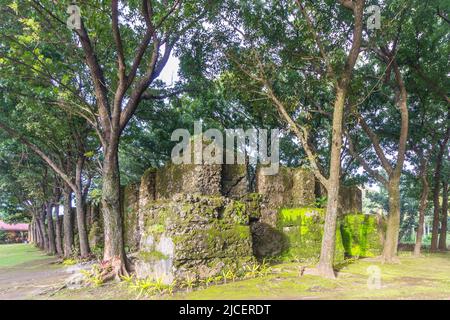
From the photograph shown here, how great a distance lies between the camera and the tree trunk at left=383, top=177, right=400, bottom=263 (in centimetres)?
1084

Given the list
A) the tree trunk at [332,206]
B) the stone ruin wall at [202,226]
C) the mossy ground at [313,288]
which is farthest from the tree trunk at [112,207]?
the tree trunk at [332,206]

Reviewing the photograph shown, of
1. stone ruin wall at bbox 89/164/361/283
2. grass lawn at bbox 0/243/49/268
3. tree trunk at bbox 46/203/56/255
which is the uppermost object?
stone ruin wall at bbox 89/164/361/283

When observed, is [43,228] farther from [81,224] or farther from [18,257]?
[81,224]

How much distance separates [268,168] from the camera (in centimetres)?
1214

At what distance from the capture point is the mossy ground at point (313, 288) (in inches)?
254

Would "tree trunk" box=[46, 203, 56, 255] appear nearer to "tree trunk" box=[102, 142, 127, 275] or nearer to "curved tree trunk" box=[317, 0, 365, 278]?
"tree trunk" box=[102, 142, 127, 275]

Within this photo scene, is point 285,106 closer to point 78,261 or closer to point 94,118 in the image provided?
point 94,118

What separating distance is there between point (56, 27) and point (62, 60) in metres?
1.79

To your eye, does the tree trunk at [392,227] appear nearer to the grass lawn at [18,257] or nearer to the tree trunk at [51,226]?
the grass lawn at [18,257]

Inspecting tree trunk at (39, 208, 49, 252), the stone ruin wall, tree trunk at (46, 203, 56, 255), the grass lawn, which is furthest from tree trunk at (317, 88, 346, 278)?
tree trunk at (39, 208, 49, 252)

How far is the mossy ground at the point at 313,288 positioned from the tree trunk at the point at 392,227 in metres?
1.83

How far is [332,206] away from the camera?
8211 millimetres

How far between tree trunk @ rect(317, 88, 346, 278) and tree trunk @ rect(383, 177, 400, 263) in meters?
3.67
